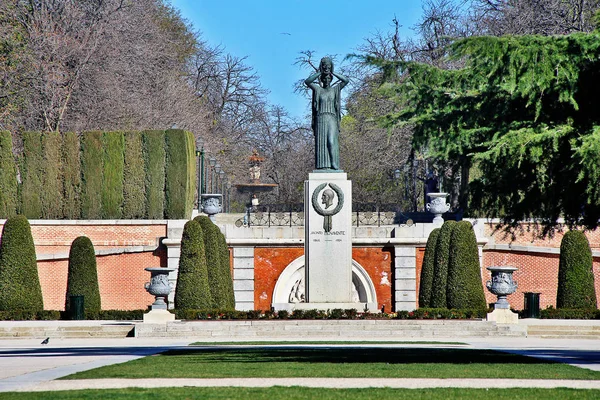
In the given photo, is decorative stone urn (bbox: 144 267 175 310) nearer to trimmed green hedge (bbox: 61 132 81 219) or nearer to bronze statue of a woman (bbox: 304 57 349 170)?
bronze statue of a woman (bbox: 304 57 349 170)

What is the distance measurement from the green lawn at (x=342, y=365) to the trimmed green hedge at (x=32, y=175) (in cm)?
2132

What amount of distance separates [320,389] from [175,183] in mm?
29250

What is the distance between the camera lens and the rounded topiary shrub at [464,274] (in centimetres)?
3086

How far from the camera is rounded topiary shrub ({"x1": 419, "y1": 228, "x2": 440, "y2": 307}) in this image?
32.4 m

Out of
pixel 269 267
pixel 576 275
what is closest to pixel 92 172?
pixel 269 267

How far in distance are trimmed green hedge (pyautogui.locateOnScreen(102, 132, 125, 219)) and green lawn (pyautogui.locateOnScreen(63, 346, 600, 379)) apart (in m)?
21.0

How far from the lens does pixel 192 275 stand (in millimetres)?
30547

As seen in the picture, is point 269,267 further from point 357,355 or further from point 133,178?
point 357,355

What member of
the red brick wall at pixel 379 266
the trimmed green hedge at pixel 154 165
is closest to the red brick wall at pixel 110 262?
the trimmed green hedge at pixel 154 165

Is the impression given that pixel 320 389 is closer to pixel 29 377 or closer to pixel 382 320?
pixel 29 377

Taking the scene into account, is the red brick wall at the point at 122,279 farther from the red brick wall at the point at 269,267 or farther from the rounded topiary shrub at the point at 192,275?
the rounded topiary shrub at the point at 192,275

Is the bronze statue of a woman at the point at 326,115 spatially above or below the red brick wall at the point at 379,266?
above

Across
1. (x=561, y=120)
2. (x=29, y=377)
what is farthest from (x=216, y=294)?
(x=561, y=120)

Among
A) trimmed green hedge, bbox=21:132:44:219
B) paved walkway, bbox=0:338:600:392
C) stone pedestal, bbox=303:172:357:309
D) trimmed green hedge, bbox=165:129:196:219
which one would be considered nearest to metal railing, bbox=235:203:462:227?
trimmed green hedge, bbox=165:129:196:219
